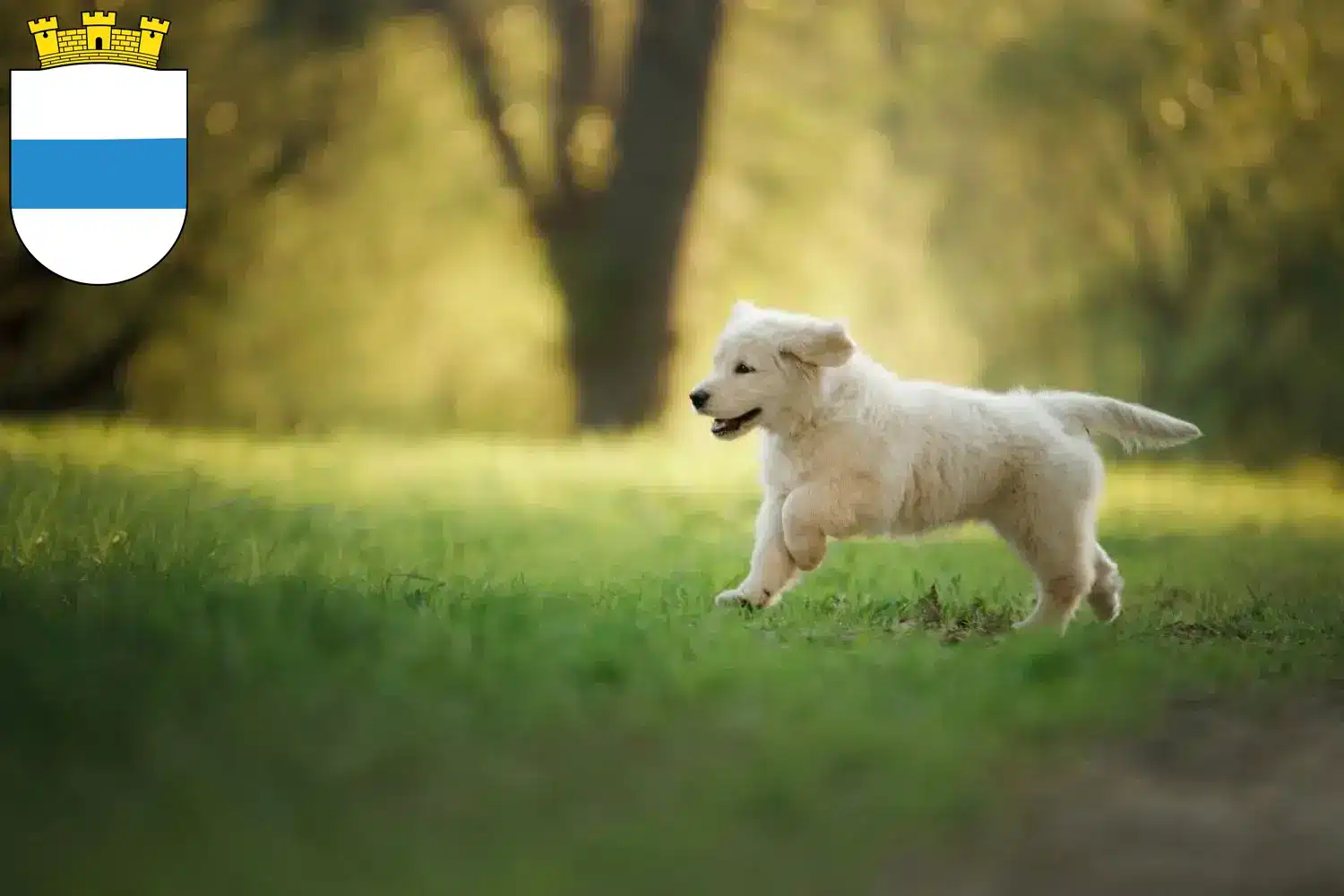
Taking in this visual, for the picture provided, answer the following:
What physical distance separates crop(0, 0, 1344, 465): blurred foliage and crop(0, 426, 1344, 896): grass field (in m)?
5.25

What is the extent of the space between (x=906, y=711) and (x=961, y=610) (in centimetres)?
151

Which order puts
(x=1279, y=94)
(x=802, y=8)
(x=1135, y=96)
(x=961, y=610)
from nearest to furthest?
(x=961, y=610) < (x=1279, y=94) < (x=1135, y=96) < (x=802, y=8)

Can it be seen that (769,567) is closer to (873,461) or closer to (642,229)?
(873,461)

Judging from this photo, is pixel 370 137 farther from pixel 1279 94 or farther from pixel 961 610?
pixel 961 610

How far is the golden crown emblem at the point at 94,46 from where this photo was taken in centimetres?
655

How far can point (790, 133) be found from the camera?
40.0ft

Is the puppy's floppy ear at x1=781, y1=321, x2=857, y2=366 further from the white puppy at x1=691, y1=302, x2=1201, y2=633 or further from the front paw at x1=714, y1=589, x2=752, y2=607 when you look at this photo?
the front paw at x1=714, y1=589, x2=752, y2=607

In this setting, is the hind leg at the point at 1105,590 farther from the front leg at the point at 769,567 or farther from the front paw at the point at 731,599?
the front paw at the point at 731,599

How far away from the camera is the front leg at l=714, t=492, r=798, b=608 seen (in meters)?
4.37

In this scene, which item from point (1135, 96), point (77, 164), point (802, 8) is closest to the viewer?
point (77, 164)

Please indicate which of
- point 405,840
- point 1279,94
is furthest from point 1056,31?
point 405,840

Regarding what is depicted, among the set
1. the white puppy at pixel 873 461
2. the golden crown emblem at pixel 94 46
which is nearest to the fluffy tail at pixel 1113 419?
the white puppy at pixel 873 461

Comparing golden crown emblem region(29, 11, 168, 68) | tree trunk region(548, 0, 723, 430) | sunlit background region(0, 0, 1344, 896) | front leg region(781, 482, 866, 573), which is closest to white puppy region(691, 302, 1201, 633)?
front leg region(781, 482, 866, 573)

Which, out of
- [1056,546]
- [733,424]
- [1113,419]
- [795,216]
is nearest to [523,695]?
[733,424]
